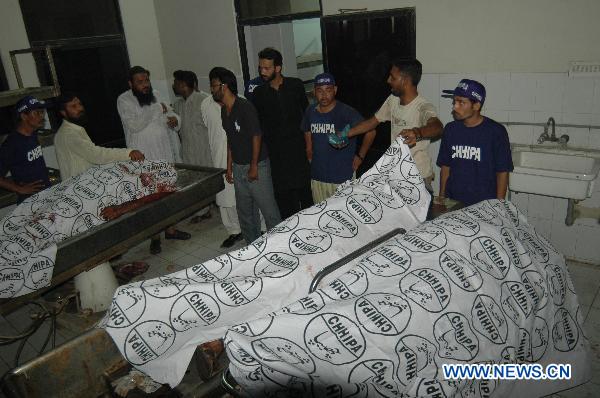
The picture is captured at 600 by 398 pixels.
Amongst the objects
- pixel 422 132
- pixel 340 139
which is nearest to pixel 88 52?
pixel 340 139

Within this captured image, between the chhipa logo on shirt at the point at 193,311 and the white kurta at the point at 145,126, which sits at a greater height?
the white kurta at the point at 145,126

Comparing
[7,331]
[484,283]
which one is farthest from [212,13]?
[484,283]

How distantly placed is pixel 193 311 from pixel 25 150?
2.58 m

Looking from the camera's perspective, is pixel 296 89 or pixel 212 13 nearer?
pixel 296 89

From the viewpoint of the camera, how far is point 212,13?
17.1 ft

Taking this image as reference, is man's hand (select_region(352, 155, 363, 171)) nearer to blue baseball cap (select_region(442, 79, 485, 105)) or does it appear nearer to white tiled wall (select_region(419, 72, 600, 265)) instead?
white tiled wall (select_region(419, 72, 600, 265))

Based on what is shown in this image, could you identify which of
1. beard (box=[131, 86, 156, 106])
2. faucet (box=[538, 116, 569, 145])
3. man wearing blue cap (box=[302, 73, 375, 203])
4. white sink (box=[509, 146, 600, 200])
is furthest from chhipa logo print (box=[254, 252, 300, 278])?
beard (box=[131, 86, 156, 106])

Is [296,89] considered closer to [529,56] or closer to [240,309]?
[529,56]

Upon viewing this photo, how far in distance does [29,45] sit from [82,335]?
4.04m

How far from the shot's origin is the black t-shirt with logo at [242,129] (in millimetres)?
3564

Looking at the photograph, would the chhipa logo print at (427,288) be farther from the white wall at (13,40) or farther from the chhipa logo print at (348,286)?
the white wall at (13,40)

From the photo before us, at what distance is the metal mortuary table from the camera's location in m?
2.53

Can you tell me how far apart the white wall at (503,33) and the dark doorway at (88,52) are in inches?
131

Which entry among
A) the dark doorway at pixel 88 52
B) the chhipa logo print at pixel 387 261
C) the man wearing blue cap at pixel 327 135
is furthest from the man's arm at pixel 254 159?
the dark doorway at pixel 88 52
